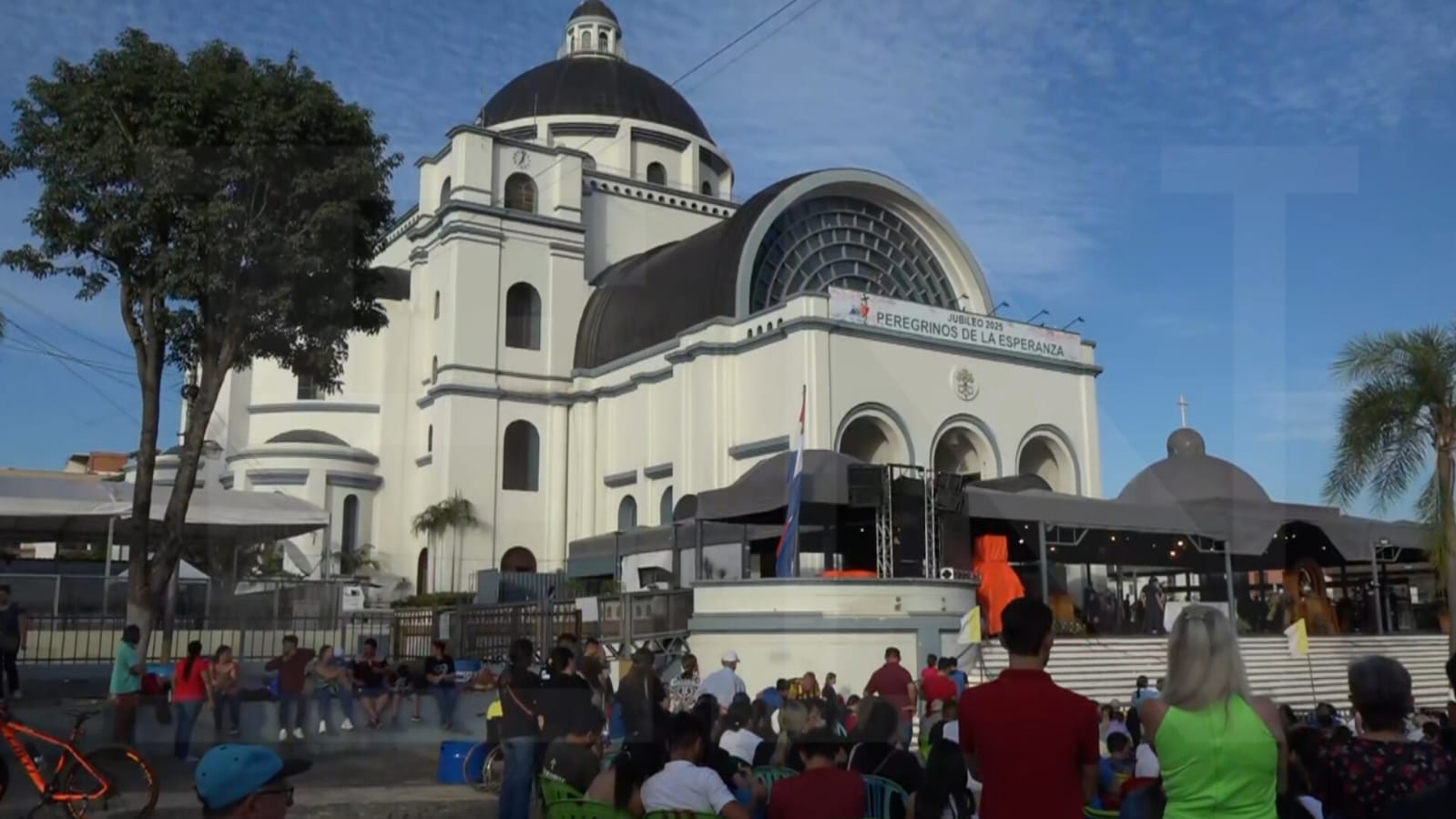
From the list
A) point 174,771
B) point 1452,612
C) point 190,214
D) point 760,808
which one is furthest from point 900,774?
point 1452,612

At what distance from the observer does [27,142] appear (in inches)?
512

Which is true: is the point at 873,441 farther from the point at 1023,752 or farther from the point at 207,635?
the point at 1023,752

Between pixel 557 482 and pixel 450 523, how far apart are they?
12.2ft

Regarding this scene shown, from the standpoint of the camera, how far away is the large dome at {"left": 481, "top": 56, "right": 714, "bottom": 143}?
4100 cm

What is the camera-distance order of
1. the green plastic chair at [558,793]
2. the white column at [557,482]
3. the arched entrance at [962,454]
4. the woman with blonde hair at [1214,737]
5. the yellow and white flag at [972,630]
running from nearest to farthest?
the woman with blonde hair at [1214,737] → the green plastic chair at [558,793] → the yellow and white flag at [972,630] → the arched entrance at [962,454] → the white column at [557,482]

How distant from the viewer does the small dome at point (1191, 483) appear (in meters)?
23.7

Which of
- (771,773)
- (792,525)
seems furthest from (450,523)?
(771,773)

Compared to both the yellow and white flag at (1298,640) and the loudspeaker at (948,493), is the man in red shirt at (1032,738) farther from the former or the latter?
the loudspeaker at (948,493)

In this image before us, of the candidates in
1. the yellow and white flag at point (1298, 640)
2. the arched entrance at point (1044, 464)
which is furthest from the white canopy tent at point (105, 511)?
the arched entrance at point (1044, 464)

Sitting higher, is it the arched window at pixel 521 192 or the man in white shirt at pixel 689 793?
the arched window at pixel 521 192

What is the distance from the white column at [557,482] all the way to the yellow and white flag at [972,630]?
1856 cm

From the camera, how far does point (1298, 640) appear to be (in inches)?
723

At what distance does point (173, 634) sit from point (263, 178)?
7.51 m

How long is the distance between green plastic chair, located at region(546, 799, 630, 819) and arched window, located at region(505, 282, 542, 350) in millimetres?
31159
